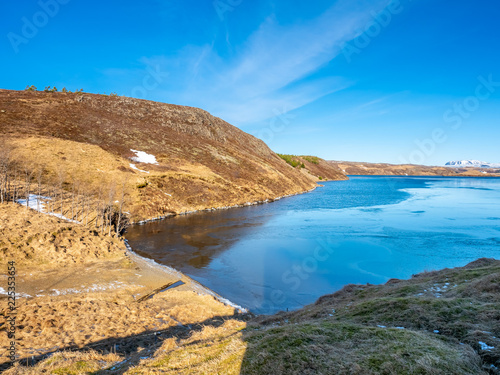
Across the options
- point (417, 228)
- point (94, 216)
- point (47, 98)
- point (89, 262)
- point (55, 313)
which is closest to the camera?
point (55, 313)

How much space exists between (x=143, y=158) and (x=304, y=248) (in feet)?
156

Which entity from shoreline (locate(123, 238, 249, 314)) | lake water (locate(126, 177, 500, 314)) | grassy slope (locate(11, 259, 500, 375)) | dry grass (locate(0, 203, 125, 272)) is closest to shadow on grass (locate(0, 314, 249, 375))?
grassy slope (locate(11, 259, 500, 375))

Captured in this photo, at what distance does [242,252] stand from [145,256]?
10.1 metres

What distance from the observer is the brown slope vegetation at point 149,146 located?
51.4 metres

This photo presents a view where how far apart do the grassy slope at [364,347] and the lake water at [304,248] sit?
9.82 m

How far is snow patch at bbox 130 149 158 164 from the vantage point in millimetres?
62000

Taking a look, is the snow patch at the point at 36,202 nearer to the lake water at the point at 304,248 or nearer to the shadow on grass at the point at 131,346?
the lake water at the point at 304,248

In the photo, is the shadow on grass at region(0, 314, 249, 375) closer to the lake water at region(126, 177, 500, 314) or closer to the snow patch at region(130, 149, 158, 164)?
the lake water at region(126, 177, 500, 314)

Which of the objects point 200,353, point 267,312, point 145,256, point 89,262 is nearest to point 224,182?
point 145,256

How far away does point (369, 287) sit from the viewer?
16922mm

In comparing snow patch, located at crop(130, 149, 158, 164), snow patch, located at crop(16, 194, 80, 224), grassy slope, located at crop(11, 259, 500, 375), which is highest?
snow patch, located at crop(130, 149, 158, 164)

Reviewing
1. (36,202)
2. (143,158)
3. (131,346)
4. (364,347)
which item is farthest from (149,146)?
(364,347)

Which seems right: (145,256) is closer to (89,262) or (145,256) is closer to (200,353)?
(89,262)

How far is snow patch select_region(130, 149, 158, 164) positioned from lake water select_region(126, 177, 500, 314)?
2293 cm
